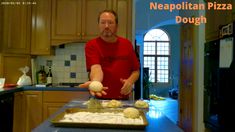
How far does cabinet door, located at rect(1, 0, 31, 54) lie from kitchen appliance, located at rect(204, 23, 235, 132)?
2.28m

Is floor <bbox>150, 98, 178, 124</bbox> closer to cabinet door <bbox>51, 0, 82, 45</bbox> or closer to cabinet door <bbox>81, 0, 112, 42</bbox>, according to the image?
cabinet door <bbox>81, 0, 112, 42</bbox>

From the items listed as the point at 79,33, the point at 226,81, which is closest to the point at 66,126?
the point at 226,81

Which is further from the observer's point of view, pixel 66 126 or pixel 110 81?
pixel 110 81

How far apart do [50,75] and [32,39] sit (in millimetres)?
541

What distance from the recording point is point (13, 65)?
3529mm

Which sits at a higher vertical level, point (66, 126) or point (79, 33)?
point (79, 33)

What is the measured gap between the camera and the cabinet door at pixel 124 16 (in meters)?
3.51

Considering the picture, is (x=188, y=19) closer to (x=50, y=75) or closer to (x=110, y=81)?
(x=50, y=75)

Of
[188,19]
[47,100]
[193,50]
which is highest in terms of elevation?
[188,19]

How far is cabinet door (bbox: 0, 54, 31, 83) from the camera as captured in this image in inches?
135

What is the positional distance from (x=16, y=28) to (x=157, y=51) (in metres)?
8.95

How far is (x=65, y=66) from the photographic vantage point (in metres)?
3.76

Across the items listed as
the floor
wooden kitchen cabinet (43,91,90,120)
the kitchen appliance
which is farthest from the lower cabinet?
the floor

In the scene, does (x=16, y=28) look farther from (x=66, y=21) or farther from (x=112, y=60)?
(x=112, y=60)
